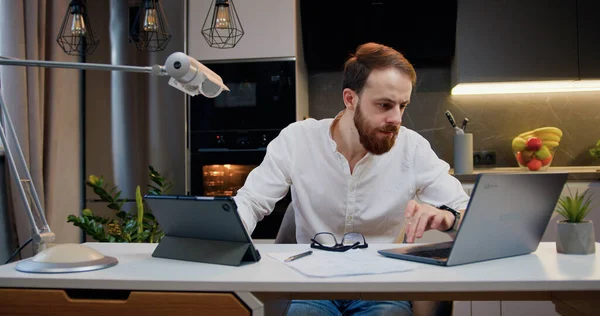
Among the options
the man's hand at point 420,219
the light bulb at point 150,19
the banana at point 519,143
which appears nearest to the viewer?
the man's hand at point 420,219

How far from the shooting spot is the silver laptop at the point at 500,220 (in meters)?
1.16

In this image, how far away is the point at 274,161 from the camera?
79.2 inches

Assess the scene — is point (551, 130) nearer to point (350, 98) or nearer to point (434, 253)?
point (350, 98)

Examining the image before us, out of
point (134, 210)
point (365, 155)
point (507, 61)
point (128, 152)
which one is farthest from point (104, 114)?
point (507, 61)

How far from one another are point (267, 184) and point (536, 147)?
2047mm

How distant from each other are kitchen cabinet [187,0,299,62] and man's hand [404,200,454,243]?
2.02m

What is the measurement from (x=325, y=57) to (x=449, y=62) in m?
0.82

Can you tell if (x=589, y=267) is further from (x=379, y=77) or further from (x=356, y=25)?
(x=356, y=25)

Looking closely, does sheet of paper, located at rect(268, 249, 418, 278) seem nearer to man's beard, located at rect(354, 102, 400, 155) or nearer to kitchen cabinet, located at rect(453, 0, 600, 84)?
man's beard, located at rect(354, 102, 400, 155)

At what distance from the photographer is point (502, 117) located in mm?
3727

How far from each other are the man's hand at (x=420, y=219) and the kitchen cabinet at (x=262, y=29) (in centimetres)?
202

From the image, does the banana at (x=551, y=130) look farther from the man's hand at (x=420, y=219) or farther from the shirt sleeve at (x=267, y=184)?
the man's hand at (x=420, y=219)

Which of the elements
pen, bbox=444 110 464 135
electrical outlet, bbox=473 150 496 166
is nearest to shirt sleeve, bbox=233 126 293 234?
pen, bbox=444 110 464 135

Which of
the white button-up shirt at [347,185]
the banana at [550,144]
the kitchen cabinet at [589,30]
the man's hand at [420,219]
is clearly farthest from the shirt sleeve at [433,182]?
the kitchen cabinet at [589,30]
